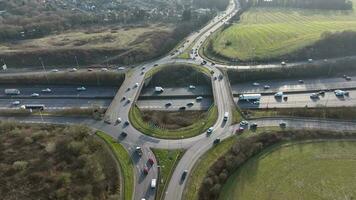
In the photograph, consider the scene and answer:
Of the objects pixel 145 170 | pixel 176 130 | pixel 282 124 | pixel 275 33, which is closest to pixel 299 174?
pixel 282 124

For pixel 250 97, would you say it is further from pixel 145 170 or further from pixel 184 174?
pixel 145 170

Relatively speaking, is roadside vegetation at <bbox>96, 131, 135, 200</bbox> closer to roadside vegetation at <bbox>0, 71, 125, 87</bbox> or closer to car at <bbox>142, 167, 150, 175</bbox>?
car at <bbox>142, 167, 150, 175</bbox>

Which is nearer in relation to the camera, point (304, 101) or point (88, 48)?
point (304, 101)

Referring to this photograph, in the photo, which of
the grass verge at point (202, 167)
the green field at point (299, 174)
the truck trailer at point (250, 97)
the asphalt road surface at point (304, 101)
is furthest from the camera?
the truck trailer at point (250, 97)

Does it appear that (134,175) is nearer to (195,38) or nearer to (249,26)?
(195,38)

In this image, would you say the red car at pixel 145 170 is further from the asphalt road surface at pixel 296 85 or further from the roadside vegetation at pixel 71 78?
the roadside vegetation at pixel 71 78

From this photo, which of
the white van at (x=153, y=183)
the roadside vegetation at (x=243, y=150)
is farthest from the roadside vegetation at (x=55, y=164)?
the roadside vegetation at (x=243, y=150)
